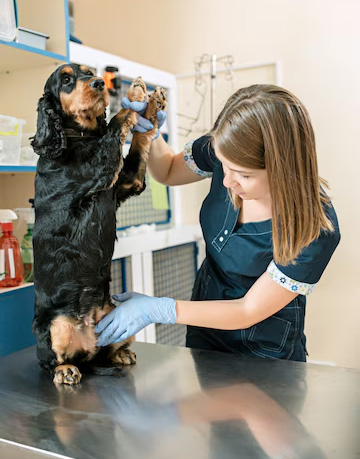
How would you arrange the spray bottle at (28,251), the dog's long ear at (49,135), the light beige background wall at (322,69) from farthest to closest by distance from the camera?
1. the light beige background wall at (322,69)
2. the spray bottle at (28,251)
3. the dog's long ear at (49,135)

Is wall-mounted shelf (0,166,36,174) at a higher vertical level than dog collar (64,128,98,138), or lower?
lower

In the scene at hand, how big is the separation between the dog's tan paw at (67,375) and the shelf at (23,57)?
99 cm

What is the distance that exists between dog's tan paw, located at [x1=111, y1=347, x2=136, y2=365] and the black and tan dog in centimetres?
11

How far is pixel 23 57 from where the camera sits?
5.42ft

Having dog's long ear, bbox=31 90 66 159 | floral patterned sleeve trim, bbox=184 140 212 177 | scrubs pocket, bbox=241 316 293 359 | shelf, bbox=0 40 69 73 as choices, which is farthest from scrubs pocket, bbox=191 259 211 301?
shelf, bbox=0 40 69 73

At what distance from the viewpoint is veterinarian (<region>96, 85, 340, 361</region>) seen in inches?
44.4

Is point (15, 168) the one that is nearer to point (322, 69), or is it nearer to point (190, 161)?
point (190, 161)

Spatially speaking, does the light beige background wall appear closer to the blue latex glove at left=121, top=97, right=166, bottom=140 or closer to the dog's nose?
the blue latex glove at left=121, top=97, right=166, bottom=140

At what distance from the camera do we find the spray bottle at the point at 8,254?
63.8 inches

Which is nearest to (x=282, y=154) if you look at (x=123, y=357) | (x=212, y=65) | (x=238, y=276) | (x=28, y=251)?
(x=238, y=276)

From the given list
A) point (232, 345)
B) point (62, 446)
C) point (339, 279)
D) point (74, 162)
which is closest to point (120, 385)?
point (62, 446)

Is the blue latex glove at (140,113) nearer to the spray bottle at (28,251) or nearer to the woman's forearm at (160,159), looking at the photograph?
the woman's forearm at (160,159)

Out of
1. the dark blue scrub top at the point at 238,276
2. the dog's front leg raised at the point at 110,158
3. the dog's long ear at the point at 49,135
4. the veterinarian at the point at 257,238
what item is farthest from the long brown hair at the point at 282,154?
the dog's long ear at the point at 49,135

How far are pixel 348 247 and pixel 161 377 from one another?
197 cm
